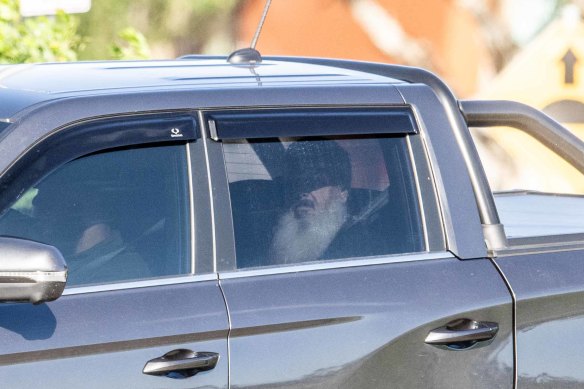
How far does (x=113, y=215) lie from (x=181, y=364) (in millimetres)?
458

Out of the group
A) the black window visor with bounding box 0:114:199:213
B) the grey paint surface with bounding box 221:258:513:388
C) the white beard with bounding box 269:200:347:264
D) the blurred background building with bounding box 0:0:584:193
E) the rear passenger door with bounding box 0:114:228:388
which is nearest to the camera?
the rear passenger door with bounding box 0:114:228:388

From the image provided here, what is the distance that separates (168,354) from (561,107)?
8.19 meters

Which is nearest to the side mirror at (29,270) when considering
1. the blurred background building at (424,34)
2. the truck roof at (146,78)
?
the truck roof at (146,78)

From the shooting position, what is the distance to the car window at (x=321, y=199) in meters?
3.23

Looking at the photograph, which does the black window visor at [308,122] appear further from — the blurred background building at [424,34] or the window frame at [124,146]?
the blurred background building at [424,34]

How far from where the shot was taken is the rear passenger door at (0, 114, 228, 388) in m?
2.78

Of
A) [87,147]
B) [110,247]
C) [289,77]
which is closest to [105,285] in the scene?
[110,247]

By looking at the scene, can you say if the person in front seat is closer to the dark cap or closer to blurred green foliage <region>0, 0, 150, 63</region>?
the dark cap

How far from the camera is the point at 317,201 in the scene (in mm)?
3371

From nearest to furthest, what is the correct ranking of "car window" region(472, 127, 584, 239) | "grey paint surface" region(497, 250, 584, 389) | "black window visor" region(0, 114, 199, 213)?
"black window visor" region(0, 114, 199, 213) < "grey paint surface" region(497, 250, 584, 389) < "car window" region(472, 127, 584, 239)

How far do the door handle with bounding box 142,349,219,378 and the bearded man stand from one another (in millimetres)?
418

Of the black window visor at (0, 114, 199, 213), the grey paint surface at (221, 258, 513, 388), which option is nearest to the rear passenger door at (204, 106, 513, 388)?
the grey paint surface at (221, 258, 513, 388)

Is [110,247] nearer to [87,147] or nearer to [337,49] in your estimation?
[87,147]

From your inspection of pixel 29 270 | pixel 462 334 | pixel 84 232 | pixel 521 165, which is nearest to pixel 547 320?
pixel 462 334
